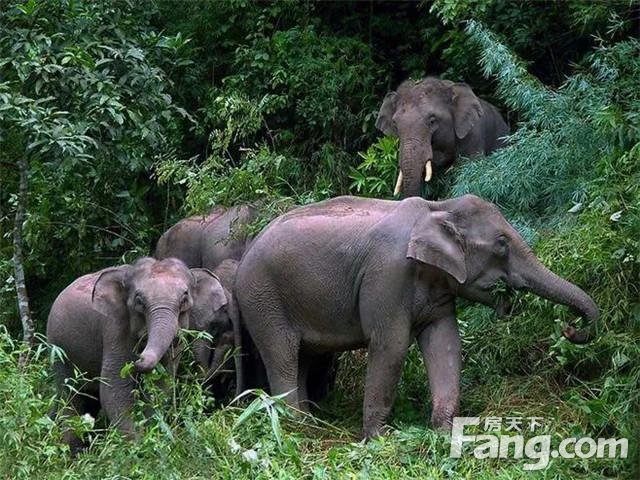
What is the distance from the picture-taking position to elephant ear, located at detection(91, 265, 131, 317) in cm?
912

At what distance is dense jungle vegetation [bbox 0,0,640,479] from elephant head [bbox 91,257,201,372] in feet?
1.60

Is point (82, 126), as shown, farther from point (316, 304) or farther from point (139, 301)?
point (316, 304)

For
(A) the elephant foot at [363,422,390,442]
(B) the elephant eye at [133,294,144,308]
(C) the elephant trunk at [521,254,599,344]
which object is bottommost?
(A) the elephant foot at [363,422,390,442]

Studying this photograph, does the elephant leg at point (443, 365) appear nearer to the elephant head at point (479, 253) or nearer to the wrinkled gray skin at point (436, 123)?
the elephant head at point (479, 253)

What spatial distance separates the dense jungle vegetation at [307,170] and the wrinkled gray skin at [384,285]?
1.23 ft

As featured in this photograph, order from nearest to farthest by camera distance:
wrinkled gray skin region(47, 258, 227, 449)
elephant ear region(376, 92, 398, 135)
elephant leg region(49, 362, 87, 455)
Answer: wrinkled gray skin region(47, 258, 227, 449) → elephant leg region(49, 362, 87, 455) → elephant ear region(376, 92, 398, 135)

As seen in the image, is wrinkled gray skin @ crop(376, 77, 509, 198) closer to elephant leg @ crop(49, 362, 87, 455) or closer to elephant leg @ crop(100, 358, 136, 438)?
elephant leg @ crop(49, 362, 87, 455)

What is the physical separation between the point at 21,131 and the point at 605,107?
378cm

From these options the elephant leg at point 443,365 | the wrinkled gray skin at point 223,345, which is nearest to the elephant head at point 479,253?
the elephant leg at point 443,365

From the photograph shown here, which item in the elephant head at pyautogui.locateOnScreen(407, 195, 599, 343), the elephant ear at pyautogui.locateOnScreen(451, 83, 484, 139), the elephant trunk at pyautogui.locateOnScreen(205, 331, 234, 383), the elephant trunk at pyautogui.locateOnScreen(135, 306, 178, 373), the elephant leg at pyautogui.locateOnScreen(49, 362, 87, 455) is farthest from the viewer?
the elephant ear at pyautogui.locateOnScreen(451, 83, 484, 139)

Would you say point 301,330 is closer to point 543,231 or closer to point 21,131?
point 543,231

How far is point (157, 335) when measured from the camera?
27.7 ft

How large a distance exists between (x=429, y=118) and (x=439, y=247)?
11.0 ft

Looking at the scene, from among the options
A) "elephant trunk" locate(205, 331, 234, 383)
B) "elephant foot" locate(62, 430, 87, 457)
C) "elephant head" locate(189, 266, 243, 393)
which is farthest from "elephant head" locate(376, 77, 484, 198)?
"elephant foot" locate(62, 430, 87, 457)
